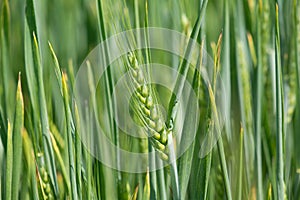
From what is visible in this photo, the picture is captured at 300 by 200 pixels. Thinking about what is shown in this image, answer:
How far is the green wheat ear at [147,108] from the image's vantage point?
0.59m

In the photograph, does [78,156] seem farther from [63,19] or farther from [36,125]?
[63,19]

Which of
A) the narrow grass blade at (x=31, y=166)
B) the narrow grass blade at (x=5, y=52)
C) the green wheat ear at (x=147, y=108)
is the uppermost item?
the narrow grass blade at (x=5, y=52)

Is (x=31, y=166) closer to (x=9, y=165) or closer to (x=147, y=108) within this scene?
(x=9, y=165)

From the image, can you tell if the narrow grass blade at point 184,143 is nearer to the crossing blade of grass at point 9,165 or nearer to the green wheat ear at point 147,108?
the green wheat ear at point 147,108

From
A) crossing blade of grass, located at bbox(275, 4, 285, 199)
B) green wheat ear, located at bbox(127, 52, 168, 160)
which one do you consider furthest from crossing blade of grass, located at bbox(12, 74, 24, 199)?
crossing blade of grass, located at bbox(275, 4, 285, 199)

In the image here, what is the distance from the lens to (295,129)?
2.88 feet

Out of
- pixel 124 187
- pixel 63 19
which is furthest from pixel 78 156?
pixel 63 19

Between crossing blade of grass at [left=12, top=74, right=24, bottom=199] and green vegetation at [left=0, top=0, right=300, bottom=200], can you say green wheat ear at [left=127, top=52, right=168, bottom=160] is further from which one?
crossing blade of grass at [left=12, top=74, right=24, bottom=199]

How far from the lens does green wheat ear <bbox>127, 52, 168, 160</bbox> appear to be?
594 millimetres

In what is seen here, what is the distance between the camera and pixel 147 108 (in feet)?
1.97

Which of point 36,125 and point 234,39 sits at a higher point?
point 234,39

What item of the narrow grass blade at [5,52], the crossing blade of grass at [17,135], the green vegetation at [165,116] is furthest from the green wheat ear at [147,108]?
the narrow grass blade at [5,52]

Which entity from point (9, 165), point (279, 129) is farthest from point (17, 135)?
point (279, 129)

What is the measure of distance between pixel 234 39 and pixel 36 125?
371 millimetres
